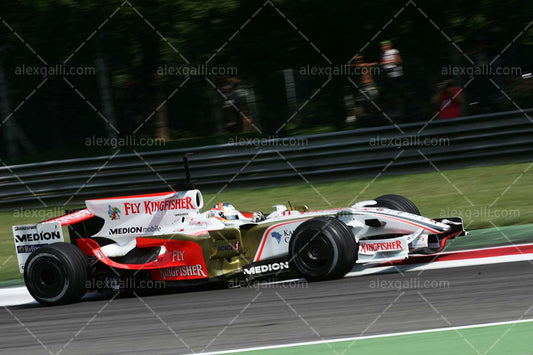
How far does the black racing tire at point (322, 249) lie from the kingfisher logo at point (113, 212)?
6.15 ft

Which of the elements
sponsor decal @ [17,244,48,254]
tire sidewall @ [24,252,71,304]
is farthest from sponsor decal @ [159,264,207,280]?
sponsor decal @ [17,244,48,254]

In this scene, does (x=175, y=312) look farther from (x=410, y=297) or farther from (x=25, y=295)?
(x=25, y=295)

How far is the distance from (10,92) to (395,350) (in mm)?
12847

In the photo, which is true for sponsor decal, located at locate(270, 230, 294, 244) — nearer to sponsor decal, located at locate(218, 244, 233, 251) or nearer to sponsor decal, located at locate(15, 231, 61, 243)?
sponsor decal, located at locate(218, 244, 233, 251)

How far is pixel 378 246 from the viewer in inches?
275

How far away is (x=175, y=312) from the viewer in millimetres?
6539

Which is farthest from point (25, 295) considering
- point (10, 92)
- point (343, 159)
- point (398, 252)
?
point (10, 92)

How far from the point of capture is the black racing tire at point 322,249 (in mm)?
6688

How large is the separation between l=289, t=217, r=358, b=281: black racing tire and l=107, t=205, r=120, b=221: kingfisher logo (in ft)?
6.15

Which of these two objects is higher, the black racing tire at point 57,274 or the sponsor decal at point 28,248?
the sponsor decal at point 28,248

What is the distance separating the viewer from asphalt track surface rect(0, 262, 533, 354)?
534 centimetres

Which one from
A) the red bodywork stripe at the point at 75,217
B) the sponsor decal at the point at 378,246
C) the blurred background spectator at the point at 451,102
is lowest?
the sponsor decal at the point at 378,246

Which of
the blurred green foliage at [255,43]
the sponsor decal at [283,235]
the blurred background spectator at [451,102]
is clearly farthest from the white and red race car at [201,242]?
the blurred green foliage at [255,43]

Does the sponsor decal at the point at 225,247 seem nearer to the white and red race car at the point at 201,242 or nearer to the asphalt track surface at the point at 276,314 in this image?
the white and red race car at the point at 201,242
